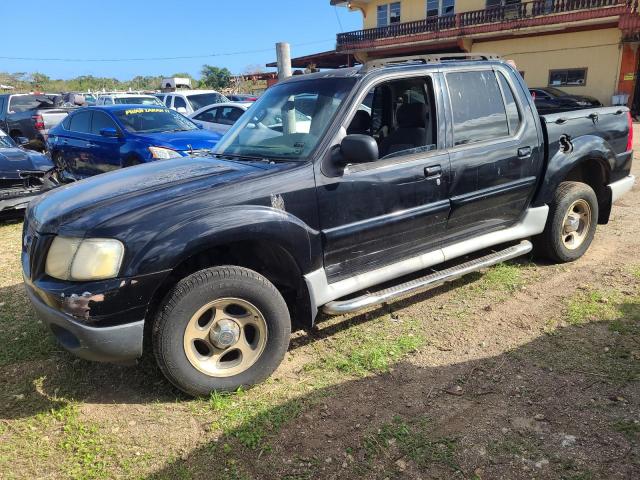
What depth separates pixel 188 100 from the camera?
54.5 ft

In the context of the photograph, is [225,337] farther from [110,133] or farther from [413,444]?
[110,133]

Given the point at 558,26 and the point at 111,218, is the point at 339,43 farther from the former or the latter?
the point at 111,218

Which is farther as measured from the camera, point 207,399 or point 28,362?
point 28,362

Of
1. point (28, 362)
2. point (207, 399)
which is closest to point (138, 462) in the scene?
point (207, 399)

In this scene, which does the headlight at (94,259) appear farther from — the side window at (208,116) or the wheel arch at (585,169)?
the side window at (208,116)

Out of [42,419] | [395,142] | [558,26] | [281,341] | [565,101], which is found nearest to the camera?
[42,419]

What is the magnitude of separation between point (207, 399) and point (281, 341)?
0.56 meters

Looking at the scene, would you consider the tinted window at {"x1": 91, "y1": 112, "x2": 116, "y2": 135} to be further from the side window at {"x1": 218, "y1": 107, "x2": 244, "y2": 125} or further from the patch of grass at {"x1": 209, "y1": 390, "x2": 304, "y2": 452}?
the patch of grass at {"x1": 209, "y1": 390, "x2": 304, "y2": 452}

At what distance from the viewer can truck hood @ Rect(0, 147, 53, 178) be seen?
689cm

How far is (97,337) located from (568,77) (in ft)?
84.7

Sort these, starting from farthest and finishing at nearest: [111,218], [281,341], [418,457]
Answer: [281,341] → [111,218] → [418,457]

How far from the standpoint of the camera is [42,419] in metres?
2.91

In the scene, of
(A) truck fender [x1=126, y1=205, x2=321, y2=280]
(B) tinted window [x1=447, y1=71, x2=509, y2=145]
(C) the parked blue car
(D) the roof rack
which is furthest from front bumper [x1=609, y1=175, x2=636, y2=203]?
(C) the parked blue car

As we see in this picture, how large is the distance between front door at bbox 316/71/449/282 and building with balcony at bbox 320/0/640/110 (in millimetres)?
21872
